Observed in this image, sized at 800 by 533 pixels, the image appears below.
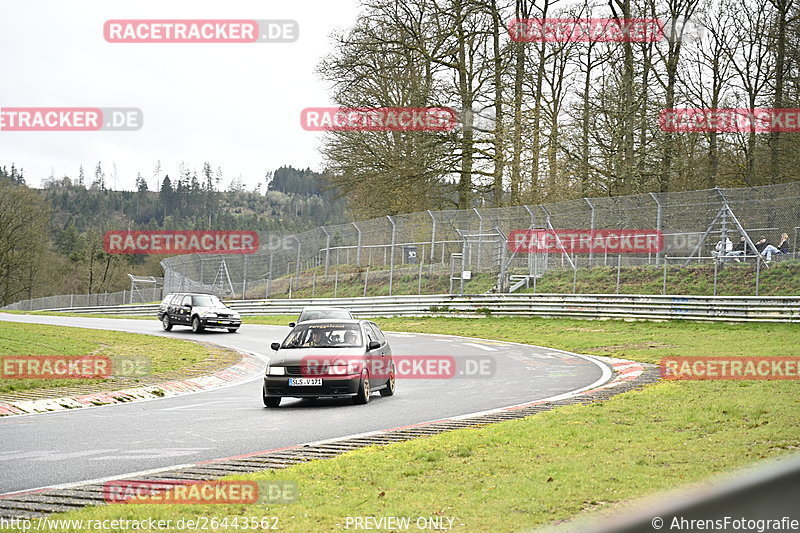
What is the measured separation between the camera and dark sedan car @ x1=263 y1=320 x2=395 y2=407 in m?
13.7

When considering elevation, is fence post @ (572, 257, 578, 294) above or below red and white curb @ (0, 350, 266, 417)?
above

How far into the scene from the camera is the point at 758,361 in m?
17.4

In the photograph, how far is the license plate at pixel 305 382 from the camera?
45.0 ft

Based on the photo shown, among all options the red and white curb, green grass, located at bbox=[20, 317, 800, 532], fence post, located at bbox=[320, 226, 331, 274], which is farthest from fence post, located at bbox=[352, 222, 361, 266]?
green grass, located at bbox=[20, 317, 800, 532]

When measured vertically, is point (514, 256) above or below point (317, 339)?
above

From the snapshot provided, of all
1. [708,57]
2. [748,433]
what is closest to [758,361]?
[748,433]

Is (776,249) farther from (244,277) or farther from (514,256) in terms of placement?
(244,277)

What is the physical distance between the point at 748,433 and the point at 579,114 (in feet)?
109

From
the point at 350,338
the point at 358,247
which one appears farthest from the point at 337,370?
the point at 358,247

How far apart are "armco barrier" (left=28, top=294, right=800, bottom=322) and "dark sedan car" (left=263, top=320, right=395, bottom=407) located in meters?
16.1

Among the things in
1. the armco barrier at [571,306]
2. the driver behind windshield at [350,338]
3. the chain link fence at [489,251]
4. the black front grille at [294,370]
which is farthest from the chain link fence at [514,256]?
the black front grille at [294,370]

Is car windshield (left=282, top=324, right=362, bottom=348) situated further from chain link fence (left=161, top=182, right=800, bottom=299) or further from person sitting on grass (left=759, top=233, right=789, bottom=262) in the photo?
person sitting on grass (left=759, top=233, right=789, bottom=262)

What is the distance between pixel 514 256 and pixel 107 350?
1966cm

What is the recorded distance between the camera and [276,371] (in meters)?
13.8
